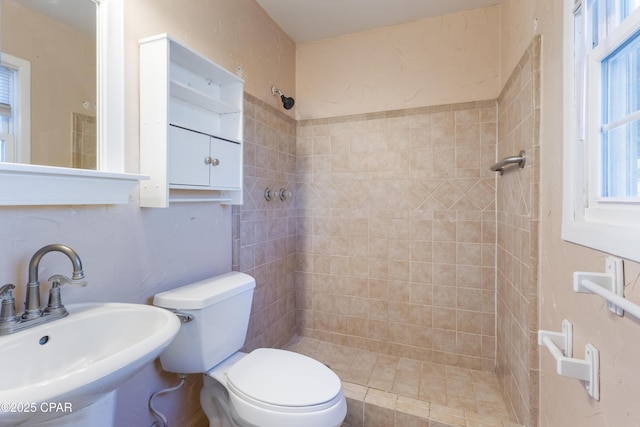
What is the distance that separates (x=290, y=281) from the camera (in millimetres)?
2305

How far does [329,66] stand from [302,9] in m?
0.44

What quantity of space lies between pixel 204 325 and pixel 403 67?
204cm

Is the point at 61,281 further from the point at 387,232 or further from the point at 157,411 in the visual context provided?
the point at 387,232

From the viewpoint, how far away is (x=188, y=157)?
4.11ft

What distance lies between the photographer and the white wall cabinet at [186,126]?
A: 1135 mm

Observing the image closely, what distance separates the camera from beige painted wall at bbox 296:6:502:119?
1906 mm

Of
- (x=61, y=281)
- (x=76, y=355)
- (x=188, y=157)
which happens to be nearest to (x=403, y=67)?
(x=188, y=157)

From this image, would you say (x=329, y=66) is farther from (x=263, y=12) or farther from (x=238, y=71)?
(x=238, y=71)

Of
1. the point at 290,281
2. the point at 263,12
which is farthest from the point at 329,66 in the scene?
the point at 290,281

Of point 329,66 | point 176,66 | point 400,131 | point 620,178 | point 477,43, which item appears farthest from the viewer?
point 329,66

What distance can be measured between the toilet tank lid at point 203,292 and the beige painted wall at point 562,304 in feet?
4.01

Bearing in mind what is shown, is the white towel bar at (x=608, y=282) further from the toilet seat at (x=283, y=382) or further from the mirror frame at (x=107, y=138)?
the mirror frame at (x=107, y=138)

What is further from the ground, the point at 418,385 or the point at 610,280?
the point at 610,280

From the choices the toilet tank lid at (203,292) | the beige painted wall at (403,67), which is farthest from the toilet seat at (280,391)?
the beige painted wall at (403,67)
